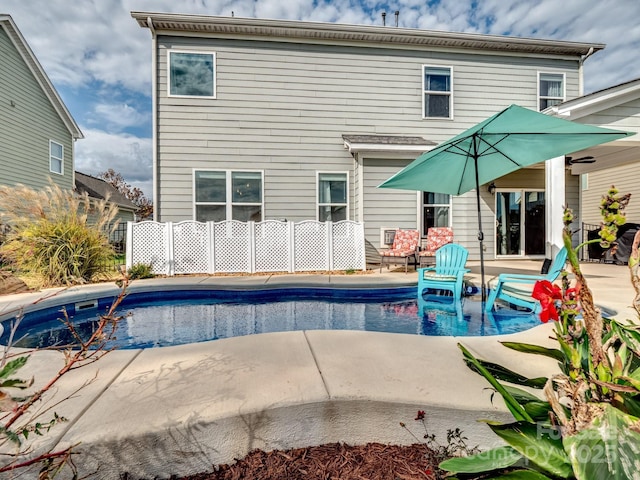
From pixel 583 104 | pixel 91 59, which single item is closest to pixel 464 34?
pixel 583 104

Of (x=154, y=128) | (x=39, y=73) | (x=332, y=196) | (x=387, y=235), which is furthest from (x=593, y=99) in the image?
(x=39, y=73)

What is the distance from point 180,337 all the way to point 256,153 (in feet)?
19.3

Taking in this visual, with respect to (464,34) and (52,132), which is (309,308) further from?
(52,132)

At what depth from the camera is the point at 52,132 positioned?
12.6m

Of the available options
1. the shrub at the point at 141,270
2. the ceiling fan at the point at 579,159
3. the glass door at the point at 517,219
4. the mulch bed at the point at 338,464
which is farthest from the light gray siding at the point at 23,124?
the ceiling fan at the point at 579,159

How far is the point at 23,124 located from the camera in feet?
36.4

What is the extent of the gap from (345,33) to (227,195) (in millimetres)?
5307

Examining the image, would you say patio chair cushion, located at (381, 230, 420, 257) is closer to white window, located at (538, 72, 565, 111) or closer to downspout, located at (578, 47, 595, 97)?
white window, located at (538, 72, 565, 111)

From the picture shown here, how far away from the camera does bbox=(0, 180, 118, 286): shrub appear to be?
18.8ft

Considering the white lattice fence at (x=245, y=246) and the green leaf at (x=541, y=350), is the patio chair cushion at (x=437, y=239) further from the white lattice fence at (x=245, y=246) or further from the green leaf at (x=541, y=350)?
the green leaf at (x=541, y=350)

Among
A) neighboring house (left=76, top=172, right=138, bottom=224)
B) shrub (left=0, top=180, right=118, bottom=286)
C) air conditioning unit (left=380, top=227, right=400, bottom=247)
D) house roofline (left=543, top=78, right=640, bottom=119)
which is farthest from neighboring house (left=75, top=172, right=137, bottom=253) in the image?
house roofline (left=543, top=78, right=640, bottom=119)

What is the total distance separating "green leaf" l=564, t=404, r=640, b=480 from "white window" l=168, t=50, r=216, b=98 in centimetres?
939

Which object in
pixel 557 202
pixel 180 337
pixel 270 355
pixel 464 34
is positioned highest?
pixel 464 34

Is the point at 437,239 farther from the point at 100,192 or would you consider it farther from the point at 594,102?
the point at 100,192
